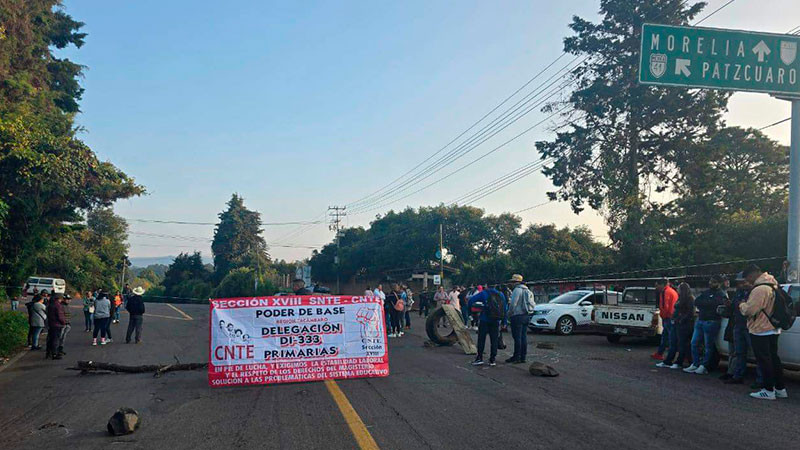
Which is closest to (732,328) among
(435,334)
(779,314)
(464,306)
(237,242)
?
(779,314)

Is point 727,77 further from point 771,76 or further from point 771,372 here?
point 771,372

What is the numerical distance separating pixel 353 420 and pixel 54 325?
1113 cm

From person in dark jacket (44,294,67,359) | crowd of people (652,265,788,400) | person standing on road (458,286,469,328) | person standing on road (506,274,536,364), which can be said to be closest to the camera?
crowd of people (652,265,788,400)

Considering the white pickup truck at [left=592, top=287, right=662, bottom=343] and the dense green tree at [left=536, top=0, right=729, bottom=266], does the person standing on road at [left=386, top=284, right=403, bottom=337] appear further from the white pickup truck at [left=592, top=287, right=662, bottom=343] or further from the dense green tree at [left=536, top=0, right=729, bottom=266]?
the dense green tree at [left=536, top=0, right=729, bottom=266]

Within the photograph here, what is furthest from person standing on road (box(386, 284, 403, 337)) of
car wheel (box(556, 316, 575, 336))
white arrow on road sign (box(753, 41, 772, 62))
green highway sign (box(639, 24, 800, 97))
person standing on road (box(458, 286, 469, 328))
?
white arrow on road sign (box(753, 41, 772, 62))

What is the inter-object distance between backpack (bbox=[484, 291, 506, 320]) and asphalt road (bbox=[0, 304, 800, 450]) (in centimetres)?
103

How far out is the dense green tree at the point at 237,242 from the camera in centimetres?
9894

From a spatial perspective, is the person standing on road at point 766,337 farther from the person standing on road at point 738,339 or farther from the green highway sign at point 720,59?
the green highway sign at point 720,59

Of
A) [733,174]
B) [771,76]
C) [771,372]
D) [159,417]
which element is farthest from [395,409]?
[733,174]

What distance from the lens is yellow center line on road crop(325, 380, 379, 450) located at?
20.9ft

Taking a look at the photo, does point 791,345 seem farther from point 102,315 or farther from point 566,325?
point 102,315

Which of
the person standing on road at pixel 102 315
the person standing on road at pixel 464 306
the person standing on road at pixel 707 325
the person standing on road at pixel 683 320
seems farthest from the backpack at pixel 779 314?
the person standing on road at pixel 102 315

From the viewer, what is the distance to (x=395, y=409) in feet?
26.4

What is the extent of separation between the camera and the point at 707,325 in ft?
38.0
